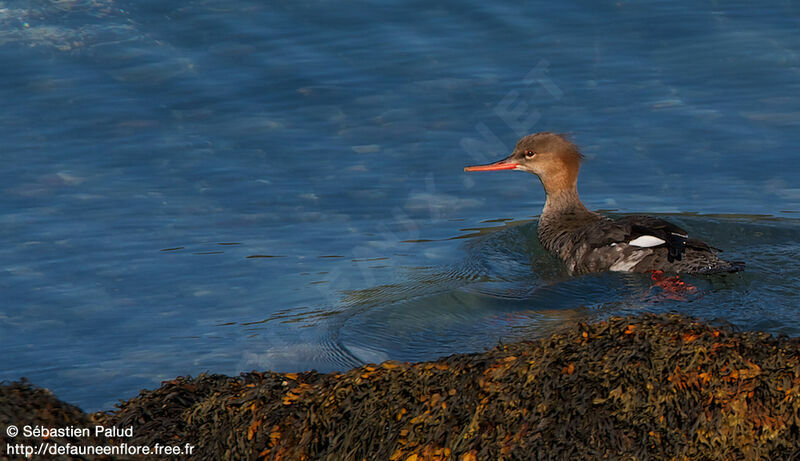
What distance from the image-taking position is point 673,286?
755 centimetres

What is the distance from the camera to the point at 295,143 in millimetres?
9672

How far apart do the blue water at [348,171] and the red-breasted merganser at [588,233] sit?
0.17 m

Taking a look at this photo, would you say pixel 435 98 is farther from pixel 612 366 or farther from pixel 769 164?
pixel 612 366

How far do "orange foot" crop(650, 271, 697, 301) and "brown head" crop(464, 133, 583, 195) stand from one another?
1682 mm

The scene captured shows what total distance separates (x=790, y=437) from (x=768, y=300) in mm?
3286

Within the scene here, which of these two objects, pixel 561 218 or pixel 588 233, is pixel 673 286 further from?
pixel 561 218

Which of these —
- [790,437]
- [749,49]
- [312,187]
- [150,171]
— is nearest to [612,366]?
[790,437]

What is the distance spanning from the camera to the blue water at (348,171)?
21.9 ft

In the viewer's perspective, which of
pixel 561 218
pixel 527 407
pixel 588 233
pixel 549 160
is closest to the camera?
pixel 527 407

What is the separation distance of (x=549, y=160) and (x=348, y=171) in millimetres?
1774

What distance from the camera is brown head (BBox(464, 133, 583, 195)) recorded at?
30.0 feet

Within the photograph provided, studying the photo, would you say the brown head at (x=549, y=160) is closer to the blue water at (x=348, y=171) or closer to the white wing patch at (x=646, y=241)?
the blue water at (x=348, y=171)

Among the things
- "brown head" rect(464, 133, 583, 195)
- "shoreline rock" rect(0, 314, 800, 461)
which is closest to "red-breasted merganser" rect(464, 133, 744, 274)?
"brown head" rect(464, 133, 583, 195)

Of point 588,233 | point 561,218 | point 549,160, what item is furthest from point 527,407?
point 549,160
